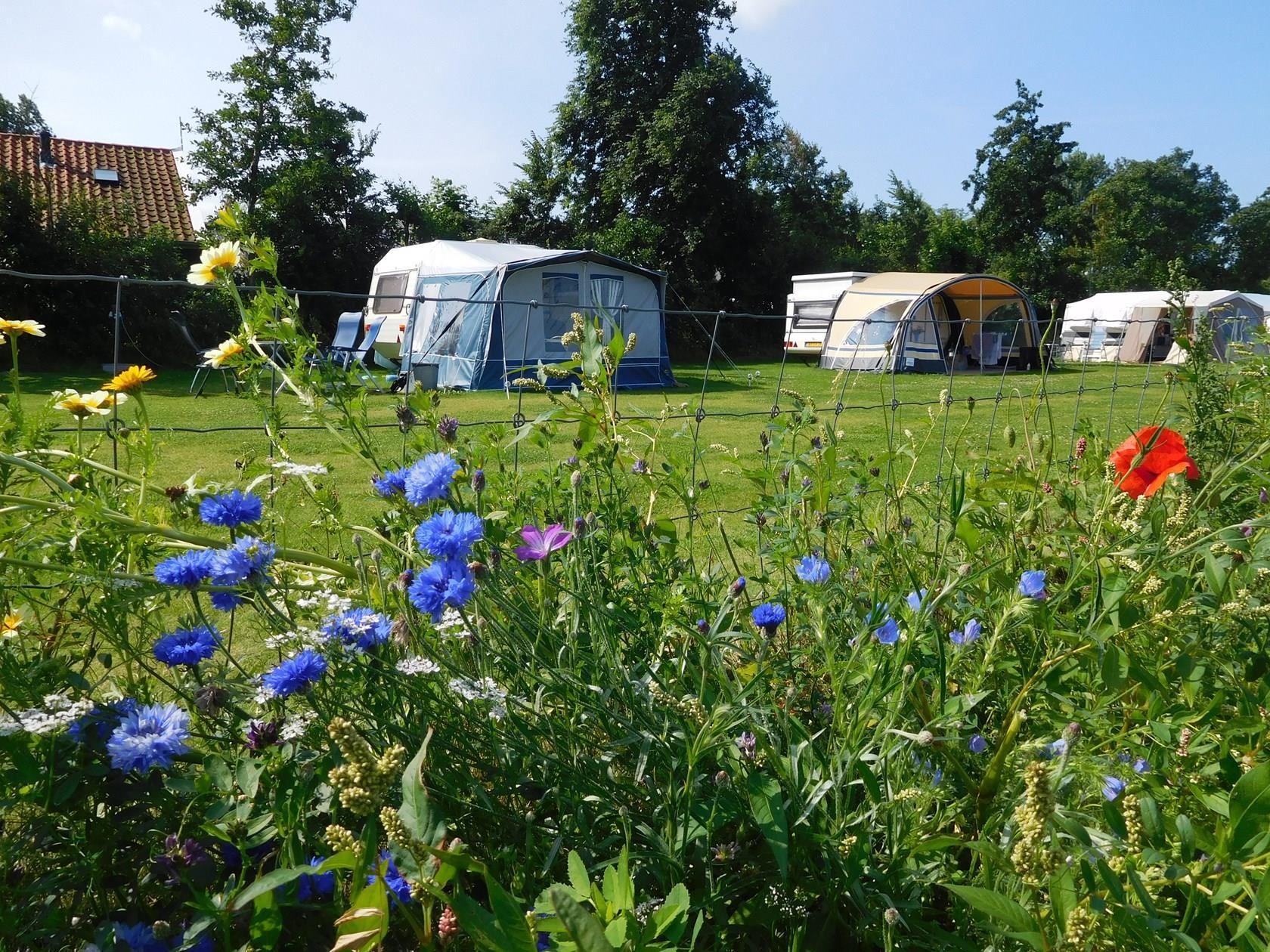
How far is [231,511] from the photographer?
0.97 m

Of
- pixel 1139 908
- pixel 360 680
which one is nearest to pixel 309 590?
pixel 360 680

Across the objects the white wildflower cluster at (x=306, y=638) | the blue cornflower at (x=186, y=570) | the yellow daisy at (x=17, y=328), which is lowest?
the white wildflower cluster at (x=306, y=638)

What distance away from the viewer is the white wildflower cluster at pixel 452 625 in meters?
0.94

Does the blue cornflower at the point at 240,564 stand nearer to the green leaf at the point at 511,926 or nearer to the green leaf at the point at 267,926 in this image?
the green leaf at the point at 267,926

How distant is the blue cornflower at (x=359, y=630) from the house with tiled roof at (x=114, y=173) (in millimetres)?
15979

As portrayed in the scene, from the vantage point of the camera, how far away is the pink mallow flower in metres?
0.99

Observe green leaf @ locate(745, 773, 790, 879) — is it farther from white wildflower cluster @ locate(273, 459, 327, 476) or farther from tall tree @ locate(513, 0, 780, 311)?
tall tree @ locate(513, 0, 780, 311)

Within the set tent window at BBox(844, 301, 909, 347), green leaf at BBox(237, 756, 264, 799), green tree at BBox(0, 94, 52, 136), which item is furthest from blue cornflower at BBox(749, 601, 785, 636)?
green tree at BBox(0, 94, 52, 136)

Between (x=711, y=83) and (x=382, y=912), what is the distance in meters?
22.1

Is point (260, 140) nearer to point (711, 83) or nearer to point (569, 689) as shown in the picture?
point (711, 83)

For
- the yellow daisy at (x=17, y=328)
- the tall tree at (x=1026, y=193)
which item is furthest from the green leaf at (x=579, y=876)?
the tall tree at (x=1026, y=193)

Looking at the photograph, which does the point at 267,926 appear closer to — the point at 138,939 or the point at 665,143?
the point at 138,939

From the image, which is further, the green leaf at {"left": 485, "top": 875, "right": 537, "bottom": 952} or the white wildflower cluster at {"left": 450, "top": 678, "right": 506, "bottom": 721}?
the white wildflower cluster at {"left": 450, "top": 678, "right": 506, "bottom": 721}

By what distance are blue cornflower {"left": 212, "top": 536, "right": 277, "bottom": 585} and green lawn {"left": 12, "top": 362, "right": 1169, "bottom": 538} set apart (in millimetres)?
446
